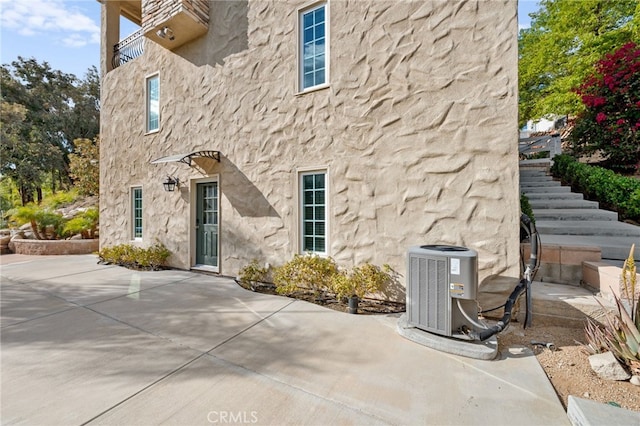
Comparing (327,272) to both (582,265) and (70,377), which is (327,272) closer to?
(70,377)

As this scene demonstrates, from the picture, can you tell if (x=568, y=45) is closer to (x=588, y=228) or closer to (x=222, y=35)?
(x=588, y=228)

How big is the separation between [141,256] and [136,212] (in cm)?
197

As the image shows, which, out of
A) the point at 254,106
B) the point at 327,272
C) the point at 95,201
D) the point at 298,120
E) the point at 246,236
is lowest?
the point at 327,272

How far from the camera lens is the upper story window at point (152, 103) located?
776 cm

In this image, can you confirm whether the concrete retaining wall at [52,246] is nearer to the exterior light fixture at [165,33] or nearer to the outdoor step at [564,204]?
the exterior light fixture at [165,33]

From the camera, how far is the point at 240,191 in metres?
6.00

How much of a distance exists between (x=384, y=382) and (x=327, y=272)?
2.41m

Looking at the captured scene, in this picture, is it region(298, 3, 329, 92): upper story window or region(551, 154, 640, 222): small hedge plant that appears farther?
region(551, 154, 640, 222): small hedge plant

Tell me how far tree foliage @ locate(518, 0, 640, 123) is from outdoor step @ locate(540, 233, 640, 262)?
18.7 ft

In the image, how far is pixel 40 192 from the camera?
18375mm

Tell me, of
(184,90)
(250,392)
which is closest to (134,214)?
(184,90)

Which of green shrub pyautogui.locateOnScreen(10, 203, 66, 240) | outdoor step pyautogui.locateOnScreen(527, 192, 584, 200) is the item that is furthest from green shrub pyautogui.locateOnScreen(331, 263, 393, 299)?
green shrub pyautogui.locateOnScreen(10, 203, 66, 240)

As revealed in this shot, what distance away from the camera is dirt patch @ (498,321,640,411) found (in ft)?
7.36

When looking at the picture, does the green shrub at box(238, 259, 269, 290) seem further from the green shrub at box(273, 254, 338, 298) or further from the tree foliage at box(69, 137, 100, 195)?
the tree foliage at box(69, 137, 100, 195)
